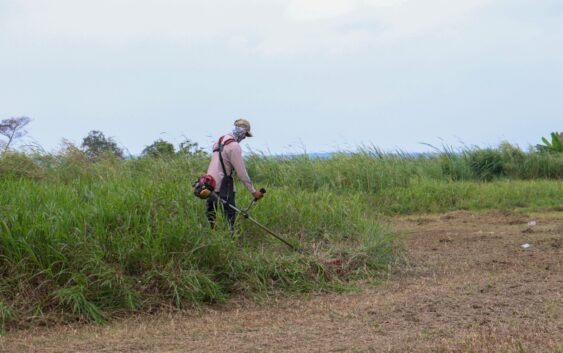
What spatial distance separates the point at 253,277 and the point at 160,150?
827 cm

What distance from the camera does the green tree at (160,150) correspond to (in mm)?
15229

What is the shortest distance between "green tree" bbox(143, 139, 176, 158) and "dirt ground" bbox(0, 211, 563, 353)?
7.21 m

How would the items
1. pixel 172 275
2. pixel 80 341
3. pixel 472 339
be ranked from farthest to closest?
1. pixel 172 275
2. pixel 80 341
3. pixel 472 339

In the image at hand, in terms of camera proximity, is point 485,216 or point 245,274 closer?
point 245,274

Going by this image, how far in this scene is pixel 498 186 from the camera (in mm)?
16625

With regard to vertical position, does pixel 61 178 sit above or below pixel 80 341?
above

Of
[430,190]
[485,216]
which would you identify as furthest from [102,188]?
[430,190]

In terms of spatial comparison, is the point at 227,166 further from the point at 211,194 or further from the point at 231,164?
the point at 211,194

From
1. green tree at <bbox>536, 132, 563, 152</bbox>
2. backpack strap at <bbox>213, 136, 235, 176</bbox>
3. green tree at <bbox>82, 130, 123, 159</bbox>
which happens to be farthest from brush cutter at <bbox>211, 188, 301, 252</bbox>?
green tree at <bbox>536, 132, 563, 152</bbox>

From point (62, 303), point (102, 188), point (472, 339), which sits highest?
point (102, 188)

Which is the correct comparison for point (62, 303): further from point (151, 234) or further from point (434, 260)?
point (434, 260)

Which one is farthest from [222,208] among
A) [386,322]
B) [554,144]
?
[554,144]

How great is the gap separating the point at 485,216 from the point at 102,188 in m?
6.92

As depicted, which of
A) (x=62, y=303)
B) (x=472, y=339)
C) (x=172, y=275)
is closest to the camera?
(x=472, y=339)
